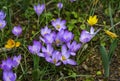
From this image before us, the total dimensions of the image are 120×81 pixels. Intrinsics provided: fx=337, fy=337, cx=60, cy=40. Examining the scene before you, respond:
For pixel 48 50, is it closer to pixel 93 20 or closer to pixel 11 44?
pixel 11 44

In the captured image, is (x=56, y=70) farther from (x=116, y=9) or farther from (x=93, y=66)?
(x=116, y=9)

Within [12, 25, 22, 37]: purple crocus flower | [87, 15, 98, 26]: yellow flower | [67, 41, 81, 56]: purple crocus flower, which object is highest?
[87, 15, 98, 26]: yellow flower

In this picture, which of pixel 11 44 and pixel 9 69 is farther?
pixel 11 44

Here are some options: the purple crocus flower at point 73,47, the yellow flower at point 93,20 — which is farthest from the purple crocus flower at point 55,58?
the yellow flower at point 93,20

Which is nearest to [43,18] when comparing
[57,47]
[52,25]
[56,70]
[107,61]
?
[52,25]

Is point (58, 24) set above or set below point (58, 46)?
above

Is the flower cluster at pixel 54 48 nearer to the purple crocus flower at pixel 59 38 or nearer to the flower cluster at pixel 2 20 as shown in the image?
the purple crocus flower at pixel 59 38

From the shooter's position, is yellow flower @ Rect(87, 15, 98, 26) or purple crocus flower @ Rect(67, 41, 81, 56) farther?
yellow flower @ Rect(87, 15, 98, 26)

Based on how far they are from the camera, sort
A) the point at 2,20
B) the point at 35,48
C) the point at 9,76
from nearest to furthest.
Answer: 1. the point at 9,76
2. the point at 35,48
3. the point at 2,20

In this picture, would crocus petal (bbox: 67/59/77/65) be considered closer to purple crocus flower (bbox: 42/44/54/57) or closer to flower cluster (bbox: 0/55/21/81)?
purple crocus flower (bbox: 42/44/54/57)

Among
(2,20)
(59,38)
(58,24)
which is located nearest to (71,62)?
(59,38)

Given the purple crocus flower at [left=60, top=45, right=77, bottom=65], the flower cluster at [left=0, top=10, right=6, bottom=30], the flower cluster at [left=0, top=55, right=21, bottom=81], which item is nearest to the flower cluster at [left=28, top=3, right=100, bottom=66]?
the purple crocus flower at [left=60, top=45, right=77, bottom=65]
